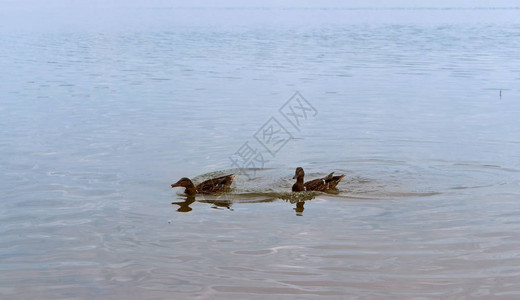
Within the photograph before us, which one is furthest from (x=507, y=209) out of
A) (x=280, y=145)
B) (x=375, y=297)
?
(x=280, y=145)

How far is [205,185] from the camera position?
12.4 meters

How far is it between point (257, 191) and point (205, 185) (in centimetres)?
100

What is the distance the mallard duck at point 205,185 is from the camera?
1220cm

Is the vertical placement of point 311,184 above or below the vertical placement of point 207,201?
above

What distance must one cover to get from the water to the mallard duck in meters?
0.19

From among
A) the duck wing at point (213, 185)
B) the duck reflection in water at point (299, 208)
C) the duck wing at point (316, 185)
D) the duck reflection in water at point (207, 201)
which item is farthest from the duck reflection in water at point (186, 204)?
the duck wing at point (316, 185)

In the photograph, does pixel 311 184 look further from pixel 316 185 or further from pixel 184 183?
pixel 184 183

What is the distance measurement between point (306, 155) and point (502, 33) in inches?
1939

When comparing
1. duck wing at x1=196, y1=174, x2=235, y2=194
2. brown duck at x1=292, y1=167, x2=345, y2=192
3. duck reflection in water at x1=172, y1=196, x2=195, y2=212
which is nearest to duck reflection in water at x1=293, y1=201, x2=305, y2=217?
brown duck at x1=292, y1=167, x2=345, y2=192

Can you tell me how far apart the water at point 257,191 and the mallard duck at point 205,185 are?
0.19 m

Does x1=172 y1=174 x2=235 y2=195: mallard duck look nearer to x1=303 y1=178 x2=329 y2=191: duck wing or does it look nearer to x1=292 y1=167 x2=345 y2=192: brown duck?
x1=292 y1=167 x2=345 y2=192: brown duck

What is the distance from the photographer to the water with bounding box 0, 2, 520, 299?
828 cm

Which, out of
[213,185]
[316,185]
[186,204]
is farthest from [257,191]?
[186,204]

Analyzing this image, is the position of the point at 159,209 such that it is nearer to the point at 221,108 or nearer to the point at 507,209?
the point at 507,209
